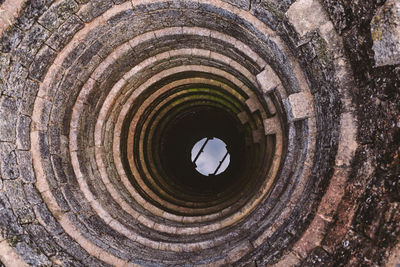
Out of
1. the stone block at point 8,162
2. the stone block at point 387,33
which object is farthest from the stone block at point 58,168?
the stone block at point 387,33

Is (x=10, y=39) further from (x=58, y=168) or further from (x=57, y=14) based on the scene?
(x=58, y=168)

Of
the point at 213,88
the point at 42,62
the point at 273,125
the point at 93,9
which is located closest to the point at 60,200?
the point at 42,62

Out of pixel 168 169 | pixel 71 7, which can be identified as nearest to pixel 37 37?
pixel 71 7

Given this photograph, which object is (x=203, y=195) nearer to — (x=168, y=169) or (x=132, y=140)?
(x=168, y=169)

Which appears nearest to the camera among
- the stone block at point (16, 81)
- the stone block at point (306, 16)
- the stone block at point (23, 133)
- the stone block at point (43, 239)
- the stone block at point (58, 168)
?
the stone block at point (306, 16)

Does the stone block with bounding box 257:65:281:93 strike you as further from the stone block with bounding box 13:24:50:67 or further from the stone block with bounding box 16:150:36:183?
the stone block with bounding box 16:150:36:183

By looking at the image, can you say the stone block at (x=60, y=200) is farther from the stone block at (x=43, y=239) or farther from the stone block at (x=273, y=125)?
the stone block at (x=273, y=125)

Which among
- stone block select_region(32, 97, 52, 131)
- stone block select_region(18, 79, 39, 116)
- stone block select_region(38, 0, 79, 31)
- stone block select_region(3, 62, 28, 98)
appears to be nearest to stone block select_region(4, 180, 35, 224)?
stone block select_region(32, 97, 52, 131)
